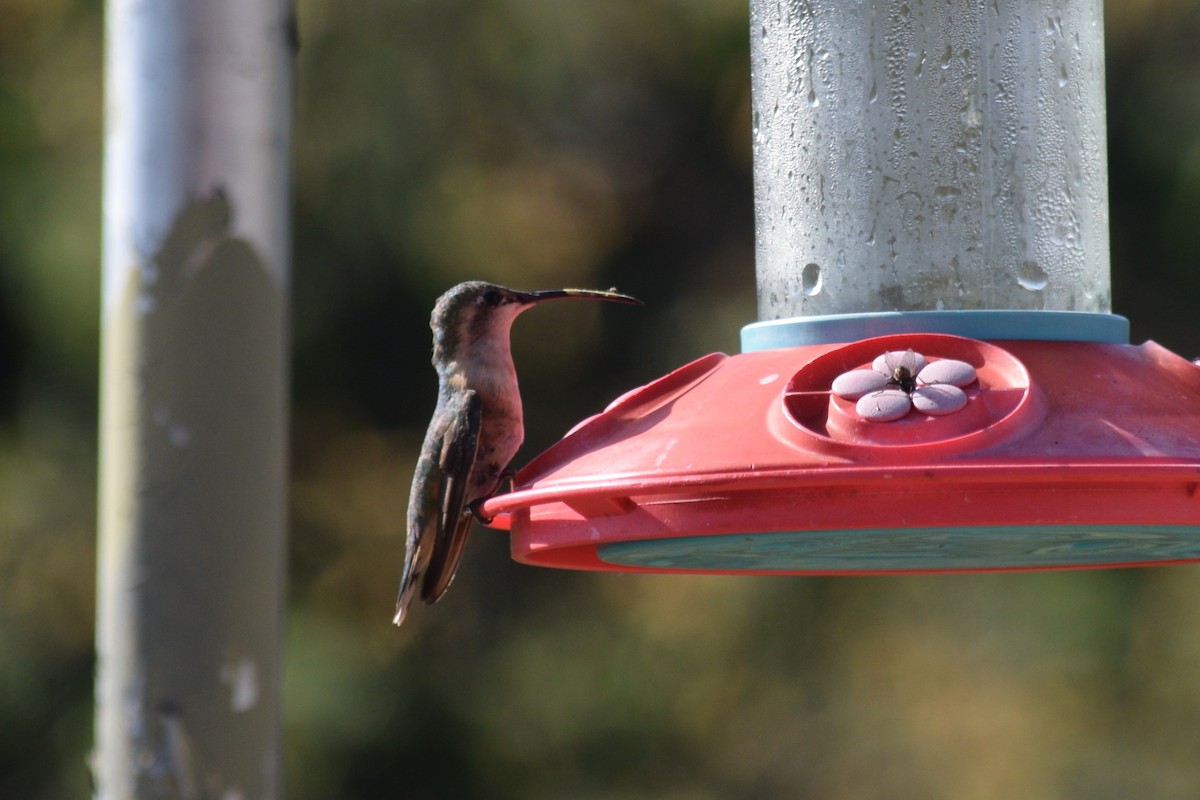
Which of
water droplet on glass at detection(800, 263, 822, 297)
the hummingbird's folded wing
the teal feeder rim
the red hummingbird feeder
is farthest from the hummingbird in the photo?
the teal feeder rim

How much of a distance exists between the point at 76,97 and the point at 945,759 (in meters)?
5.37

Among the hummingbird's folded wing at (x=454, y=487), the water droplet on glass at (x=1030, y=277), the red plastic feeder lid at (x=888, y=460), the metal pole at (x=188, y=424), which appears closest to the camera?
the red plastic feeder lid at (x=888, y=460)

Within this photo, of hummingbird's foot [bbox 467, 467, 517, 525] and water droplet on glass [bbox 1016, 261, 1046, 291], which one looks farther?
water droplet on glass [bbox 1016, 261, 1046, 291]

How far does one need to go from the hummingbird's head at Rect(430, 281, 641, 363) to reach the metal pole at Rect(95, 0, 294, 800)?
3.13ft

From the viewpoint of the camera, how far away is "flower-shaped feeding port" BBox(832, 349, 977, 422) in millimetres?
2174

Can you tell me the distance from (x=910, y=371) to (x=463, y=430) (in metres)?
1.38

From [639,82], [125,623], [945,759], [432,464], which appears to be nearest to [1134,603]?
[945,759]

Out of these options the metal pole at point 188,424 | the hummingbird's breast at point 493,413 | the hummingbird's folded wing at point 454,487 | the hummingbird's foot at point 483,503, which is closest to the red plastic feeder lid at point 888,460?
the hummingbird's foot at point 483,503

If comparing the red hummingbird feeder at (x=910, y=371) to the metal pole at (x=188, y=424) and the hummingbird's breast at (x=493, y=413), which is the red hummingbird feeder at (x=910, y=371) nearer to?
→ the metal pole at (x=188, y=424)

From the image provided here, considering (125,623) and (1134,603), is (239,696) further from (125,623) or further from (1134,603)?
(1134,603)

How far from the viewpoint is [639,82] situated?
8.49m

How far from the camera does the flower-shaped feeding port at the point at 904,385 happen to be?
2174 millimetres

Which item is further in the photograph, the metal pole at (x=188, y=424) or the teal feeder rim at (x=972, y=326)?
the metal pole at (x=188, y=424)

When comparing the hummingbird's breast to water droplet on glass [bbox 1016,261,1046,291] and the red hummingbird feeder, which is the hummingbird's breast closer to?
the red hummingbird feeder
